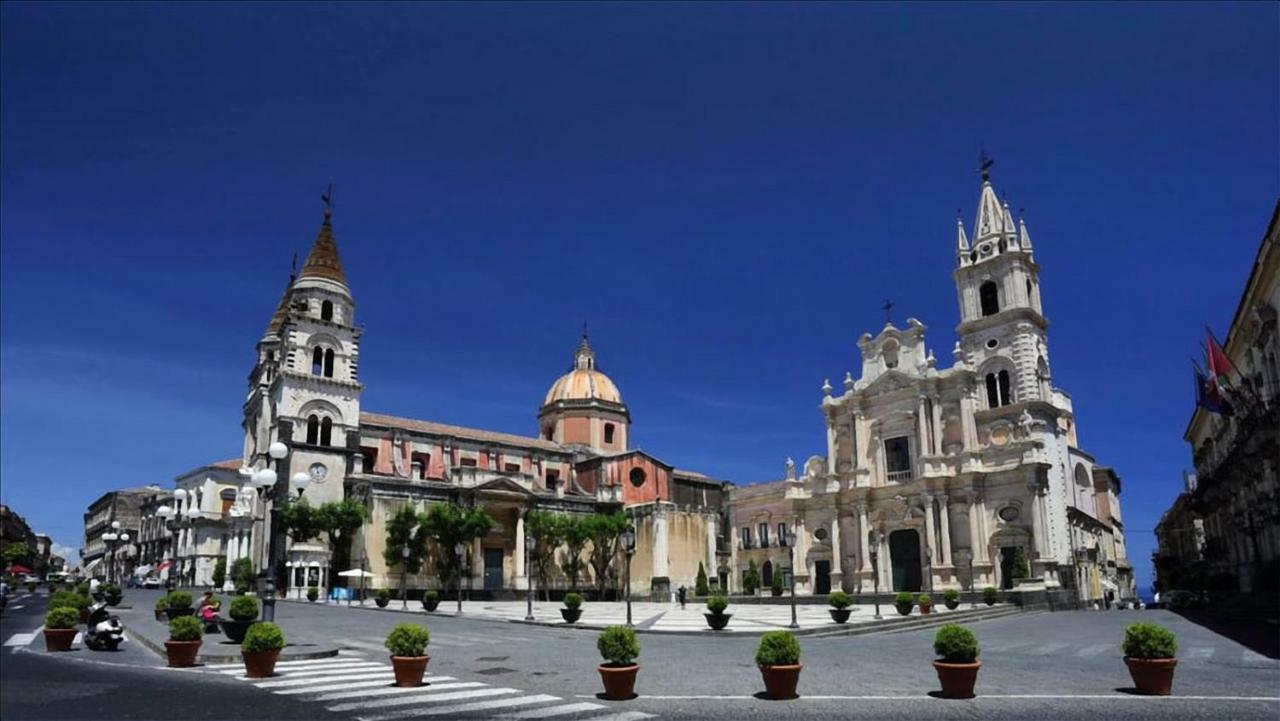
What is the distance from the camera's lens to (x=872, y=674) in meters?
14.7

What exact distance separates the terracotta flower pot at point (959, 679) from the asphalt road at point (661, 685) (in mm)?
298

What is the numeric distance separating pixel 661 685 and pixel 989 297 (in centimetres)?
4549

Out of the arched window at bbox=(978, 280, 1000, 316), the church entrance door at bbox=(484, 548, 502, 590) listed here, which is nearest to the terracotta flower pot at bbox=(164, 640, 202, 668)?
the church entrance door at bbox=(484, 548, 502, 590)

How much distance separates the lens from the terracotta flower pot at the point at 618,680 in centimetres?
1153

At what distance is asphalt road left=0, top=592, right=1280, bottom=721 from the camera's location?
419 inches

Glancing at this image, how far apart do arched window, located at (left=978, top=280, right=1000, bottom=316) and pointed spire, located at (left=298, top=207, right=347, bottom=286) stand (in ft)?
132

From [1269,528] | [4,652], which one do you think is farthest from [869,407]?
[4,652]

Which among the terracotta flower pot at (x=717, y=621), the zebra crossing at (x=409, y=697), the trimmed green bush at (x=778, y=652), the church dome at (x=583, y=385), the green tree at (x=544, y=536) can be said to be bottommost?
the terracotta flower pot at (x=717, y=621)

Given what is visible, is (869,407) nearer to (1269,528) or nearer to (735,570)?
(735,570)

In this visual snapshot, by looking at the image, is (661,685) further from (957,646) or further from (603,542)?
(603,542)

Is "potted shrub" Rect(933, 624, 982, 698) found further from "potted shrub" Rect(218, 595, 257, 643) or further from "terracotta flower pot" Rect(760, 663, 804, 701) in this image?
"potted shrub" Rect(218, 595, 257, 643)

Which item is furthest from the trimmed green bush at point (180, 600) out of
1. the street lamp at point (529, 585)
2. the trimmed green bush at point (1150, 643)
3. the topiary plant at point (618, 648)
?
the trimmed green bush at point (1150, 643)

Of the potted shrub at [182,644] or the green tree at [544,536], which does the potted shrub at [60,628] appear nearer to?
the potted shrub at [182,644]

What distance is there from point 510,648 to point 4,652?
10124mm
